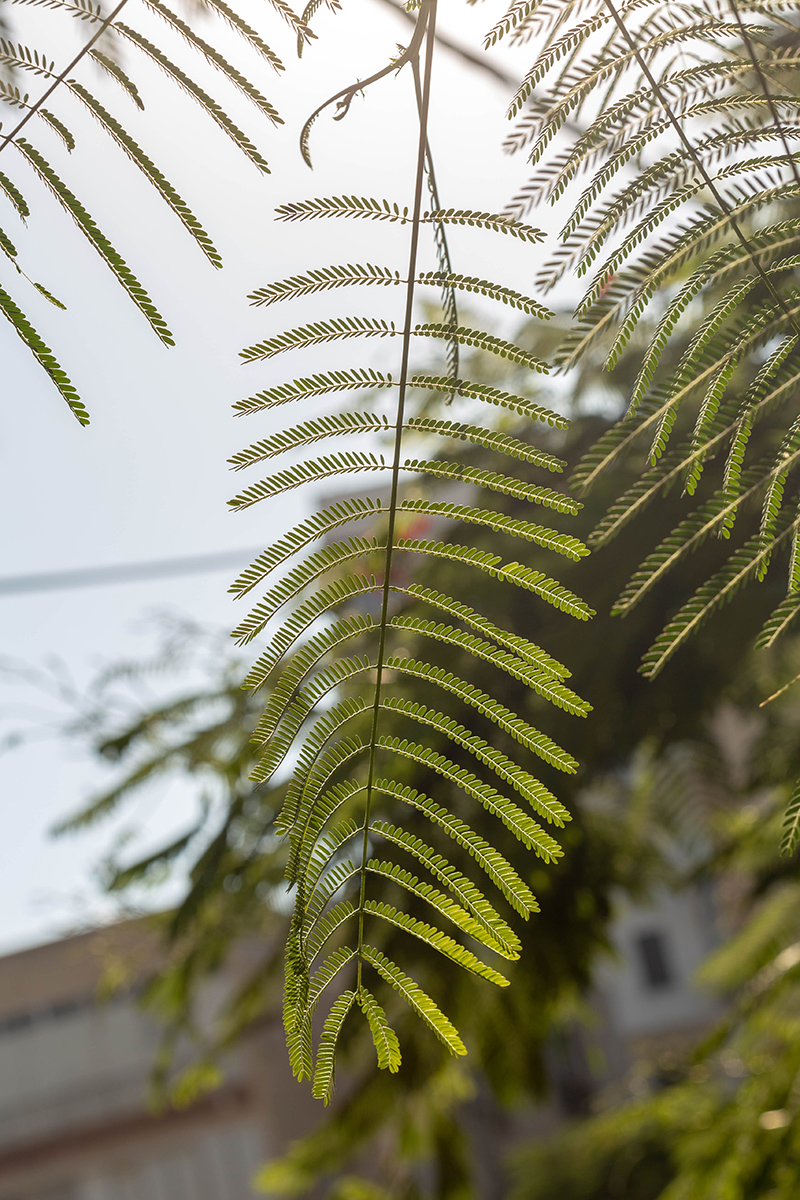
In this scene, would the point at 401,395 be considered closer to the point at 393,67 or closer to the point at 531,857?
the point at 393,67

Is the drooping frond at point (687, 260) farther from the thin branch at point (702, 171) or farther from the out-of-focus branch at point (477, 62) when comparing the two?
the out-of-focus branch at point (477, 62)

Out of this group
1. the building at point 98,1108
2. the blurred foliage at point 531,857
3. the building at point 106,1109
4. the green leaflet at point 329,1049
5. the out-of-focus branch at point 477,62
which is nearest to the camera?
the green leaflet at point 329,1049

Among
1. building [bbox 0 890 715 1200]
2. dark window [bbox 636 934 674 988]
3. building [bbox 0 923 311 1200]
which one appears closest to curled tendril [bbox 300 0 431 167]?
building [bbox 0 890 715 1200]

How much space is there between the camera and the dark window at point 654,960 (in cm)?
1562

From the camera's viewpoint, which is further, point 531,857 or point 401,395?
point 531,857

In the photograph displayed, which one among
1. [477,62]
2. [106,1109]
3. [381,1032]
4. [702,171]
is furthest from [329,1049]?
[106,1109]

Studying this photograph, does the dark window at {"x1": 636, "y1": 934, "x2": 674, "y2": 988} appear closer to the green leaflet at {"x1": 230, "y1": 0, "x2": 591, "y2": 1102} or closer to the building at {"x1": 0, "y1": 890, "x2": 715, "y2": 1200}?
the building at {"x1": 0, "y1": 890, "x2": 715, "y2": 1200}

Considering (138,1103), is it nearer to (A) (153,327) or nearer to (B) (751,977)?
(B) (751,977)

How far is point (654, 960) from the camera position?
622 inches

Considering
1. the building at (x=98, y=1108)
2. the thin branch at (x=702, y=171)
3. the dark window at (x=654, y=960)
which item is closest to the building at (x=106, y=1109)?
the building at (x=98, y=1108)

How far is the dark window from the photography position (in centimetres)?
1562

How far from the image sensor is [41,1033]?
1191 centimetres

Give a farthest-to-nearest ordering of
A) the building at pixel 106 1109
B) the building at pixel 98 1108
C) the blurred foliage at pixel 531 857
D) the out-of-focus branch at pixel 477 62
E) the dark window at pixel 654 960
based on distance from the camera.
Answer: the dark window at pixel 654 960 < the building at pixel 98 1108 < the building at pixel 106 1109 < the blurred foliage at pixel 531 857 < the out-of-focus branch at pixel 477 62

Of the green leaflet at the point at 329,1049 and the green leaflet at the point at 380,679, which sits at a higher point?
the green leaflet at the point at 380,679
